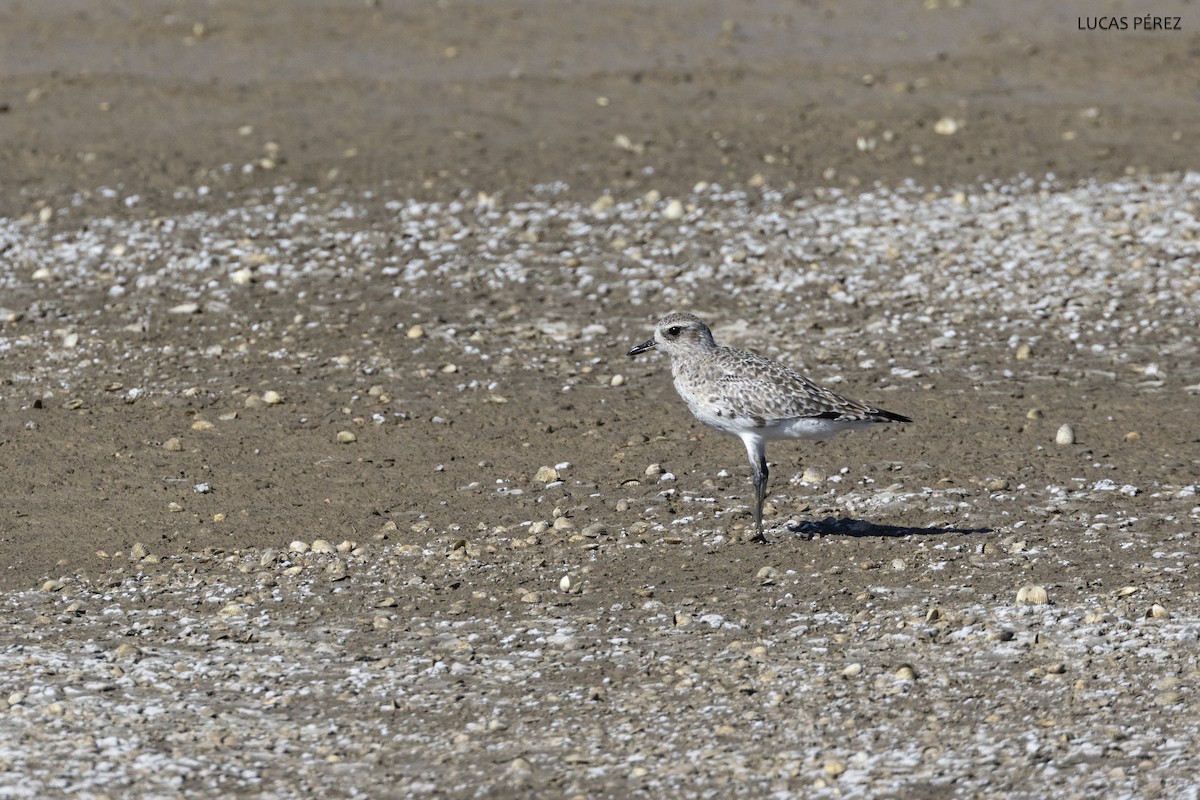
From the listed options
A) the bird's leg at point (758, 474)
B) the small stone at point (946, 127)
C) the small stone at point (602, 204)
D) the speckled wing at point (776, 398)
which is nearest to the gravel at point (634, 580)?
the bird's leg at point (758, 474)

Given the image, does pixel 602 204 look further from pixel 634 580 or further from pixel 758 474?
pixel 634 580

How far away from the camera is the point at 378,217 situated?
15.7 metres

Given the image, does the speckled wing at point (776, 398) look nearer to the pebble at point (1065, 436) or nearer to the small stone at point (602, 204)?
the pebble at point (1065, 436)

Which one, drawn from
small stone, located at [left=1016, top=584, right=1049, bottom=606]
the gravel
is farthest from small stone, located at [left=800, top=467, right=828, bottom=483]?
small stone, located at [left=1016, top=584, right=1049, bottom=606]

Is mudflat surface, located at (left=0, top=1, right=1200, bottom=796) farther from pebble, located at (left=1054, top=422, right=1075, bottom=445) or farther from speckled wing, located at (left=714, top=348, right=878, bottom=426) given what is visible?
speckled wing, located at (left=714, top=348, right=878, bottom=426)

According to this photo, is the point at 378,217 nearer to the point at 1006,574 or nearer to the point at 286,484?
the point at 286,484

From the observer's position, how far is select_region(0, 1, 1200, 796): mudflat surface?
7.47 m

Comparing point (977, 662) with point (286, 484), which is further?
point (286, 484)

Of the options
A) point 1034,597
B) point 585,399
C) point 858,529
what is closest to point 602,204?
point 585,399

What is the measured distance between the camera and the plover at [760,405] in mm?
9180

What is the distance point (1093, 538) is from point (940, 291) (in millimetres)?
4941

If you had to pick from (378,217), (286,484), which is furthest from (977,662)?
(378,217)

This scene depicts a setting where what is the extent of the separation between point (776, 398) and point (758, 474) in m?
0.49

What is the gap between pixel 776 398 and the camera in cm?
918
